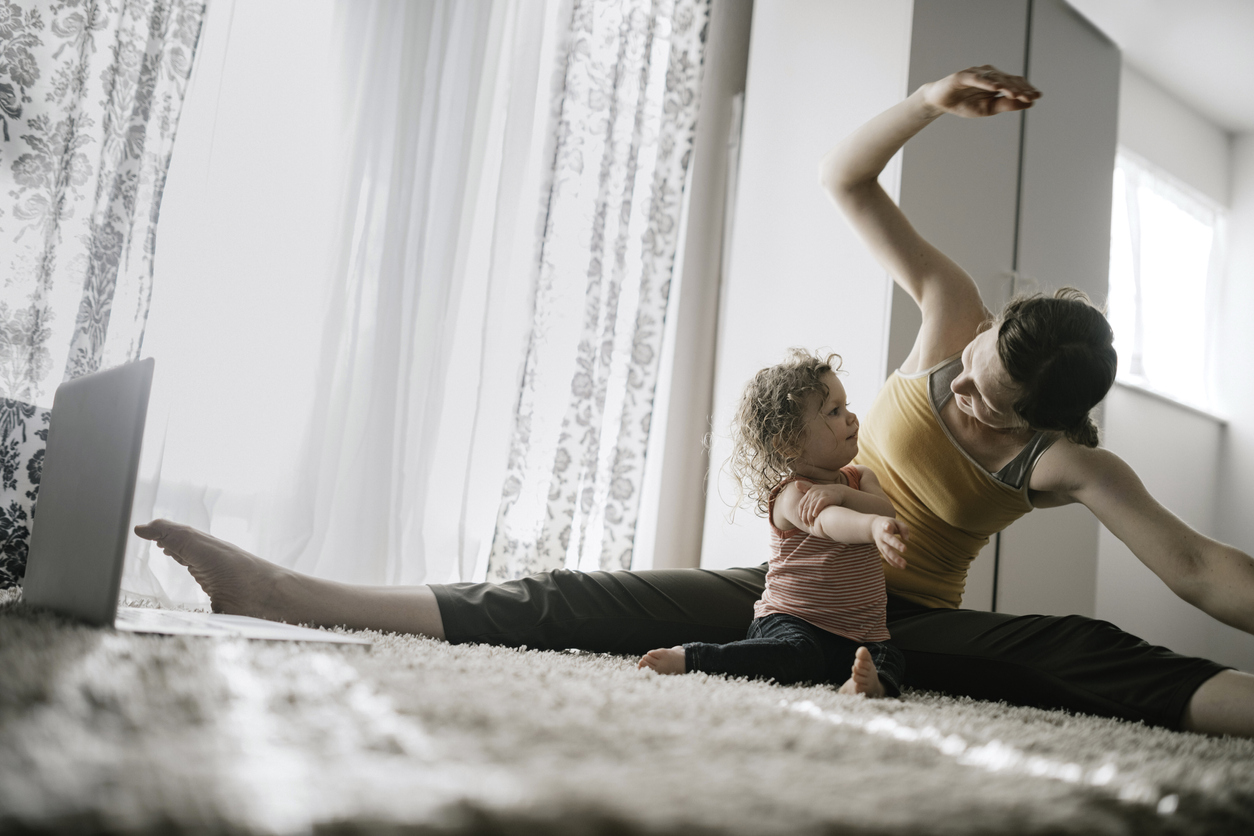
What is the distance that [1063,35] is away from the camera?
2.63 metres

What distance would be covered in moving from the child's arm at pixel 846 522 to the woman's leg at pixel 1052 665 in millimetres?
191

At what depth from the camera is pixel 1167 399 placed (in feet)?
11.9

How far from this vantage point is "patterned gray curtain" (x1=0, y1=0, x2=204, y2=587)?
1.62 m

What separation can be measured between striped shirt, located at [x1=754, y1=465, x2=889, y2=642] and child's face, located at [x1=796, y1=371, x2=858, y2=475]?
128mm

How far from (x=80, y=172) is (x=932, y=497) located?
1820 millimetres

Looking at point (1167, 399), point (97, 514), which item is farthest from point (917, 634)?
point (1167, 399)

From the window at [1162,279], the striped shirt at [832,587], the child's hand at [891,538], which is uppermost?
the window at [1162,279]

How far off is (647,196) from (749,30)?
0.74m

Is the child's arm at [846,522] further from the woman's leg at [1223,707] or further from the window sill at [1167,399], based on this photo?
the window sill at [1167,399]

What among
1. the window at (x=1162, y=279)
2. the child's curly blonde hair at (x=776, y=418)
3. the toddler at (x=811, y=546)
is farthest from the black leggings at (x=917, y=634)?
the window at (x=1162, y=279)

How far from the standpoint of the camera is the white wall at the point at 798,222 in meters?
2.21

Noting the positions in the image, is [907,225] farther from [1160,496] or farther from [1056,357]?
[1160,496]

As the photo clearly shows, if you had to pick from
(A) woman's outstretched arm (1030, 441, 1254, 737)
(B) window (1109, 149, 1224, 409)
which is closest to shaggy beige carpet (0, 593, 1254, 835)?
(A) woman's outstretched arm (1030, 441, 1254, 737)

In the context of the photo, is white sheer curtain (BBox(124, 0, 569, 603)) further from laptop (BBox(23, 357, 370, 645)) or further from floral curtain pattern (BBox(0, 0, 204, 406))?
laptop (BBox(23, 357, 370, 645))
